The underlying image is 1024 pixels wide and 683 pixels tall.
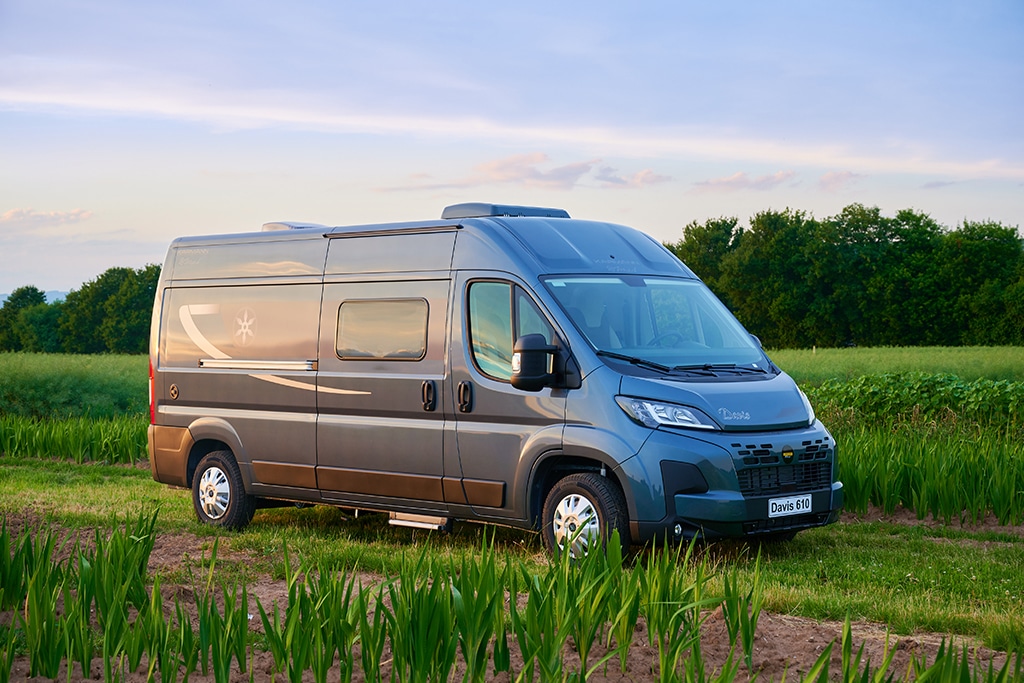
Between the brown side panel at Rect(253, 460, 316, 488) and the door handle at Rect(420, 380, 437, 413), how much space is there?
1405mm

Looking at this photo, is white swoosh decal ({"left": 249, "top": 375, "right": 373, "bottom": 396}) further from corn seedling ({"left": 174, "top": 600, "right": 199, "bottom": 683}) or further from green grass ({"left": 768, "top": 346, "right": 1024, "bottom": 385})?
green grass ({"left": 768, "top": 346, "right": 1024, "bottom": 385})

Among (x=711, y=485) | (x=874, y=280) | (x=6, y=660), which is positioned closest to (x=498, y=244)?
(x=711, y=485)

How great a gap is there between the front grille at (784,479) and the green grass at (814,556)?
1.76 feet

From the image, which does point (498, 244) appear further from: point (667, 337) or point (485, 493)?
point (485, 493)

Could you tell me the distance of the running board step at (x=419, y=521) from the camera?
9.09 m

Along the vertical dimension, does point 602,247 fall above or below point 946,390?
above

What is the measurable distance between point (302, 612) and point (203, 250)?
6.92 metres

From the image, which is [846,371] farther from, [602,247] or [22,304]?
[22,304]

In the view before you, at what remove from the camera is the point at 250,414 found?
10398mm

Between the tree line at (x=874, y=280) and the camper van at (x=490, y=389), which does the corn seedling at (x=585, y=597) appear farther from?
the tree line at (x=874, y=280)

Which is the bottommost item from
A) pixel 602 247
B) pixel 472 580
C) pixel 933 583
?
pixel 933 583

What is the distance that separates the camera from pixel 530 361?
816cm

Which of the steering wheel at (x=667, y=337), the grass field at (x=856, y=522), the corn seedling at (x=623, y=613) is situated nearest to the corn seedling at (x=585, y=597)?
the corn seedling at (x=623, y=613)

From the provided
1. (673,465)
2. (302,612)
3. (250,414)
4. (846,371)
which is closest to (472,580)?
(302,612)
